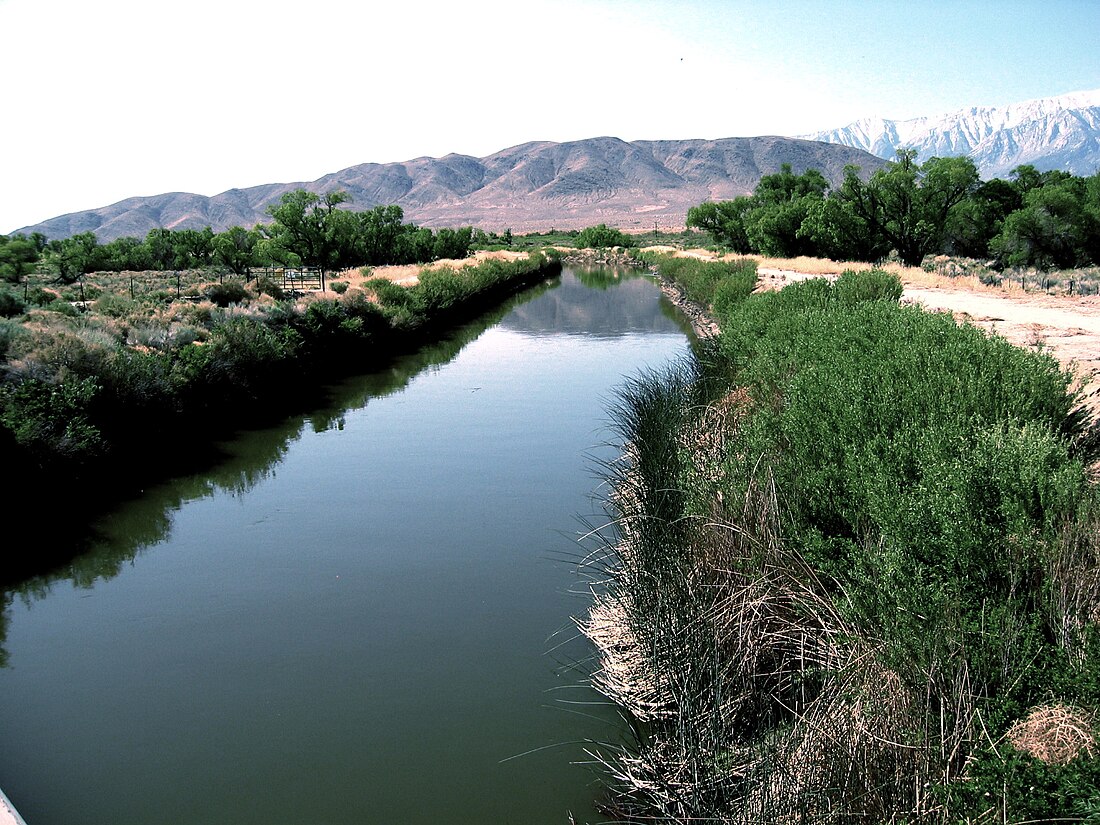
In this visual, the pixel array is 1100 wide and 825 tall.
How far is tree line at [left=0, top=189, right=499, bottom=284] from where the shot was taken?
44.3m

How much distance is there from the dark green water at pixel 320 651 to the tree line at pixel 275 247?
32635 millimetres

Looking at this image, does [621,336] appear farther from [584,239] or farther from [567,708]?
[584,239]

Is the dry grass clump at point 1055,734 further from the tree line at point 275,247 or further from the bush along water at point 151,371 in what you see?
the tree line at point 275,247

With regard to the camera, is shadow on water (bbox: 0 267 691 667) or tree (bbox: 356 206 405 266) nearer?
shadow on water (bbox: 0 267 691 667)

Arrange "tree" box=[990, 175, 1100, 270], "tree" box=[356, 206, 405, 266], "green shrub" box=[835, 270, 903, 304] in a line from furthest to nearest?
"tree" box=[356, 206, 405, 266] → "tree" box=[990, 175, 1100, 270] → "green shrub" box=[835, 270, 903, 304]

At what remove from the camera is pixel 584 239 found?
116062mm

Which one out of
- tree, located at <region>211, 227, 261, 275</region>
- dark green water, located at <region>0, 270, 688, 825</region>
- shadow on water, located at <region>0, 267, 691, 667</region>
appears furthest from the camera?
tree, located at <region>211, 227, 261, 275</region>

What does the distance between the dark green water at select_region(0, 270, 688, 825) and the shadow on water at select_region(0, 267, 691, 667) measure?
7 centimetres

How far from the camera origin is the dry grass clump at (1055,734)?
131 inches

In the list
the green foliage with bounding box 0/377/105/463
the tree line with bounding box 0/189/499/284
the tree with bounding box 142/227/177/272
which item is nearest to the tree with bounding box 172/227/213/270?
the tree line with bounding box 0/189/499/284

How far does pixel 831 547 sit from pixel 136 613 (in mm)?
7087

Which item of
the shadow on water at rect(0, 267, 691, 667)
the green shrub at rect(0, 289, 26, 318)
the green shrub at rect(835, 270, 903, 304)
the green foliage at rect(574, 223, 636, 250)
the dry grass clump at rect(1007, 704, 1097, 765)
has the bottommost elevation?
the shadow on water at rect(0, 267, 691, 667)

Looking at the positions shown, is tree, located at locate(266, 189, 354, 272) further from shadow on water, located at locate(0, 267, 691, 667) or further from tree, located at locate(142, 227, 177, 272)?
tree, located at locate(142, 227, 177, 272)

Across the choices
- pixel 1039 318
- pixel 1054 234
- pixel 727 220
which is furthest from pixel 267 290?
pixel 727 220
